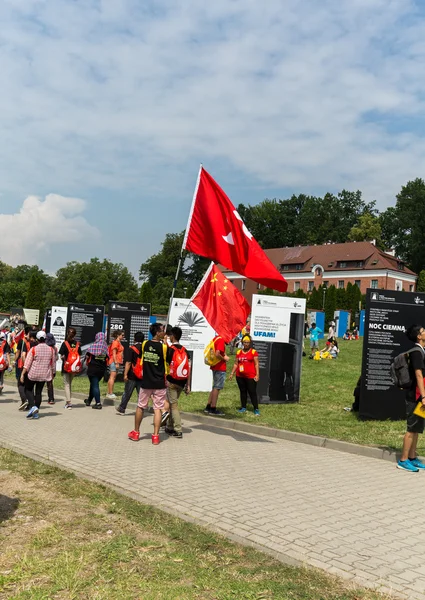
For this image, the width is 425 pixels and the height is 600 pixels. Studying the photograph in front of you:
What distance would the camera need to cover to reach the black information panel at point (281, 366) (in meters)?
15.9

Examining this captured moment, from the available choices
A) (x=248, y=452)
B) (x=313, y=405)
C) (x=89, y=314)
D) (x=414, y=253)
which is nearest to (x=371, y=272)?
(x=414, y=253)

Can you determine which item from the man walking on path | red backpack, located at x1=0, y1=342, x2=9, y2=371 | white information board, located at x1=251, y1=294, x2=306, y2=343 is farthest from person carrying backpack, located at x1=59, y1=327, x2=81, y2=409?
the man walking on path

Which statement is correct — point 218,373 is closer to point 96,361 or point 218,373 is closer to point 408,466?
point 96,361

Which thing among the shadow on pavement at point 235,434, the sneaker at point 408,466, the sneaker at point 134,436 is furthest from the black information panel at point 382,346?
the sneaker at point 134,436

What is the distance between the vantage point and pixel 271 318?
52.1ft

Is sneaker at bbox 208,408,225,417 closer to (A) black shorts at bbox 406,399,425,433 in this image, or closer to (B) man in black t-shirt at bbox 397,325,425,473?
(B) man in black t-shirt at bbox 397,325,425,473

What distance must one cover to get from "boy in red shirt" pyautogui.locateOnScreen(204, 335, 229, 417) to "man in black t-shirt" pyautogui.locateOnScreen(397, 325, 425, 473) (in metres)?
4.70

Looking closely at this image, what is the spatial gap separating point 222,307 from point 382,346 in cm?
384

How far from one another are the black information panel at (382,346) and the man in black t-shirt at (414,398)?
3.65m

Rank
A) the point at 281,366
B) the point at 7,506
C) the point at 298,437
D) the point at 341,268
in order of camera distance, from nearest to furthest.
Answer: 1. the point at 7,506
2. the point at 298,437
3. the point at 281,366
4. the point at 341,268

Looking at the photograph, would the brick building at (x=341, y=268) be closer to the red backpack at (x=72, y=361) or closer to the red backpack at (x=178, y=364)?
the red backpack at (x=72, y=361)

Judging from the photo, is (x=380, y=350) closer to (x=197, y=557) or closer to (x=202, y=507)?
(x=202, y=507)

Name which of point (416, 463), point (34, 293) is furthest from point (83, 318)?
point (34, 293)

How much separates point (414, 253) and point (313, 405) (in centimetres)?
8033
